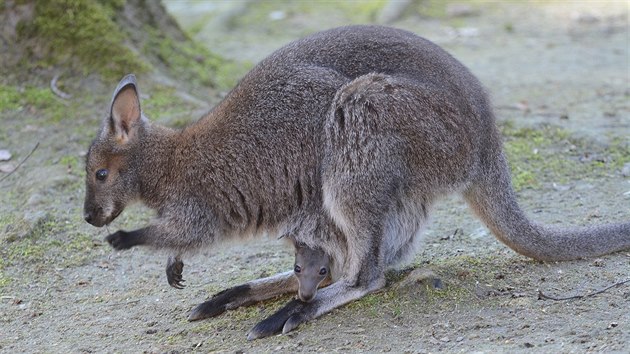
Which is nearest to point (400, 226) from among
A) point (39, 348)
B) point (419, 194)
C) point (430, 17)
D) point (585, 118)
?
point (419, 194)

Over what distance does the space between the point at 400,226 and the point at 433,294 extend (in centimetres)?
38

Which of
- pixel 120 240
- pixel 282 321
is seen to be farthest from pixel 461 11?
pixel 120 240

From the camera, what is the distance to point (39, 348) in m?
4.24

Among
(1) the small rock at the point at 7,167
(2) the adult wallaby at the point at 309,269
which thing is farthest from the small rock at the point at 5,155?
(2) the adult wallaby at the point at 309,269

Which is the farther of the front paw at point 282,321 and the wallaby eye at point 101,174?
the wallaby eye at point 101,174

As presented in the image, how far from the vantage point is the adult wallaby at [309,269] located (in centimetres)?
433

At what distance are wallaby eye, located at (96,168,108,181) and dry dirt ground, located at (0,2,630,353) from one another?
1.93 feet

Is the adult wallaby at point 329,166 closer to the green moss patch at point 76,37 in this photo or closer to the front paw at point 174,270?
the front paw at point 174,270

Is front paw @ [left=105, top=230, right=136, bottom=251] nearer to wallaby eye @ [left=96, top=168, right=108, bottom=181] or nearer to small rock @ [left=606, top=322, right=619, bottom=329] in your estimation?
wallaby eye @ [left=96, top=168, right=108, bottom=181]

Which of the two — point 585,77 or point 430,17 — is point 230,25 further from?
point 585,77

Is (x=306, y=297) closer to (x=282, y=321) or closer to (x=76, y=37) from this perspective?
(x=282, y=321)

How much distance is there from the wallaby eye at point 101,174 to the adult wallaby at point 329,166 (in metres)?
0.01

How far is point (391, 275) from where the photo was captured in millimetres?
4621

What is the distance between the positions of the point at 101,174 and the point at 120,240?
53 centimetres
